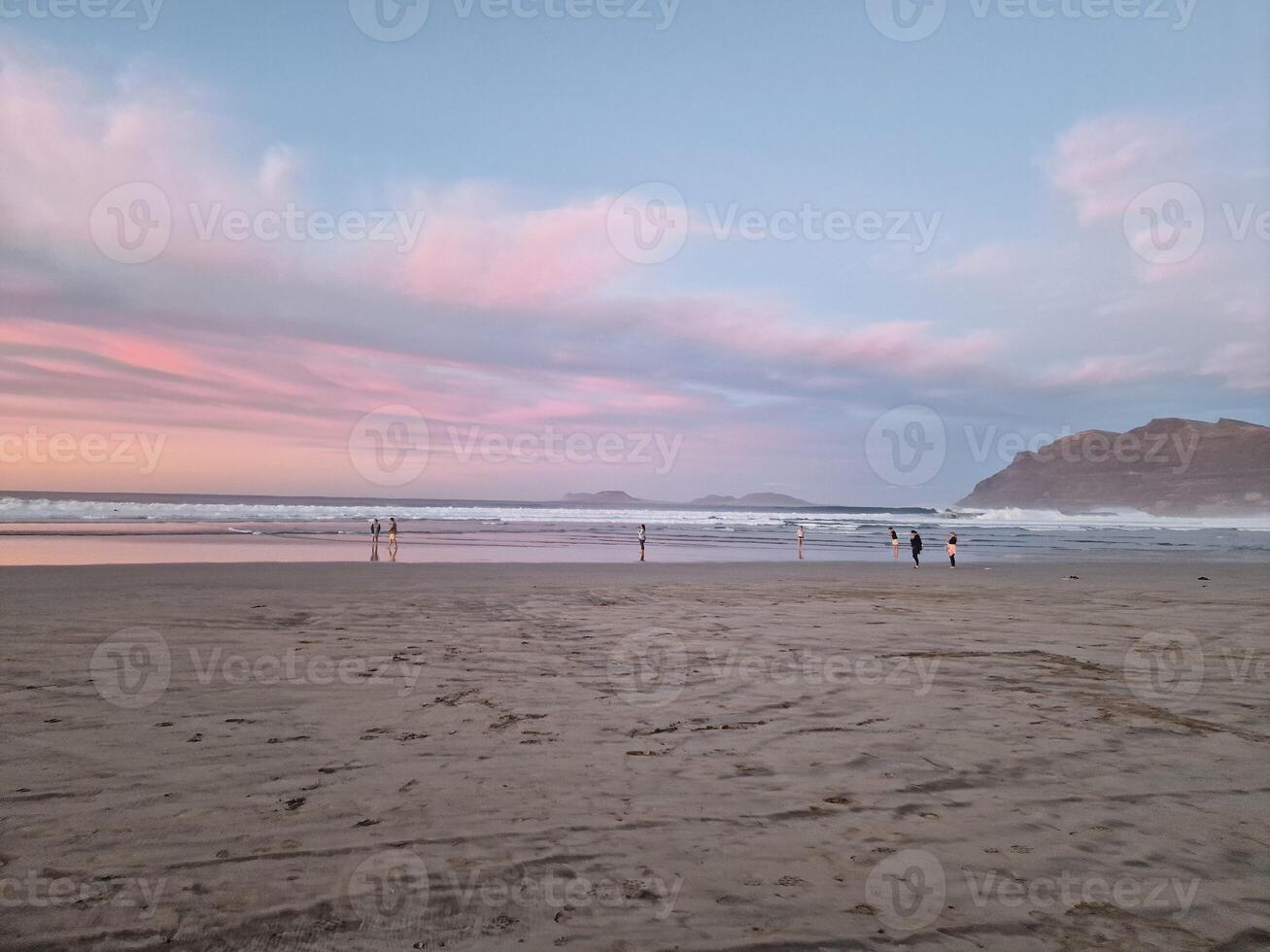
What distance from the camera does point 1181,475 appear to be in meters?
163

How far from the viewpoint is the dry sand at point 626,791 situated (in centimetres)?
401

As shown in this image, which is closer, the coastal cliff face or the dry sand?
the dry sand

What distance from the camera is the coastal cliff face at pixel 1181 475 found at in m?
142

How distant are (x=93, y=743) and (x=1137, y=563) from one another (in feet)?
130

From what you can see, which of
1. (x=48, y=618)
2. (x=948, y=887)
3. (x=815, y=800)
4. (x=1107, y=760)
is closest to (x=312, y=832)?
(x=815, y=800)

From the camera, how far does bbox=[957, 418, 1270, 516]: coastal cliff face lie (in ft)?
466

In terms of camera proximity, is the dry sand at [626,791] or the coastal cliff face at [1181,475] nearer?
the dry sand at [626,791]

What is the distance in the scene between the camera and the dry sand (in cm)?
401

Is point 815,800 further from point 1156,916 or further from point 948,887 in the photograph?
point 1156,916

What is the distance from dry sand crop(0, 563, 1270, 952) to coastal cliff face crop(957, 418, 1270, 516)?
6216 inches

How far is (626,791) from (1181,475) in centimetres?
20219

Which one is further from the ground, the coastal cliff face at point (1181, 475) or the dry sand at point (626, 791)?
the coastal cliff face at point (1181, 475)

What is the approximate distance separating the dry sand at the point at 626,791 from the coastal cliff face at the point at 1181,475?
158 meters

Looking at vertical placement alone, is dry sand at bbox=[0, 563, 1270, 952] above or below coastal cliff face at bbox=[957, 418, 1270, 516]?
below
